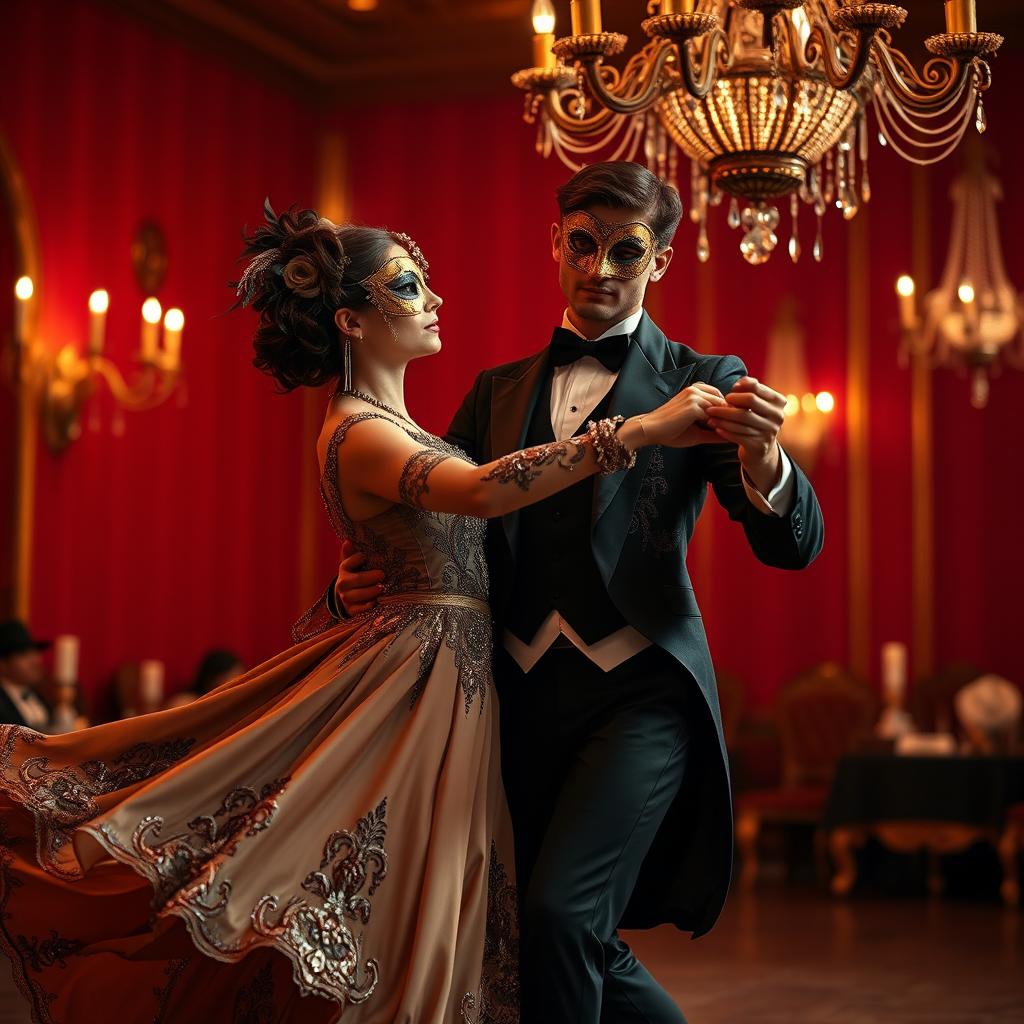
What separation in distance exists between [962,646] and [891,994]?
425 centimetres

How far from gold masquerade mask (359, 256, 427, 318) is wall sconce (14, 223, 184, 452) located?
4.58m

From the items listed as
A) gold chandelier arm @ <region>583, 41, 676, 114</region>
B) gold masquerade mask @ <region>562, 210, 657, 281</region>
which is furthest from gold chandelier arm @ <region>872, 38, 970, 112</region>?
gold masquerade mask @ <region>562, 210, 657, 281</region>

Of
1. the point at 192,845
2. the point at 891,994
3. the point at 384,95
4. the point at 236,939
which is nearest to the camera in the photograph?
the point at 236,939

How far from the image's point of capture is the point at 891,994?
509cm

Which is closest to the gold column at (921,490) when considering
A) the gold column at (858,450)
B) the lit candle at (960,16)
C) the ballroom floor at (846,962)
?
the gold column at (858,450)

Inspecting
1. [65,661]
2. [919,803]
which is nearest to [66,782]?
[65,661]

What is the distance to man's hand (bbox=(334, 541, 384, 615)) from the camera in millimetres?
3035

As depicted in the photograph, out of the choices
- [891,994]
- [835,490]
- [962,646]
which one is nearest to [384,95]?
[835,490]

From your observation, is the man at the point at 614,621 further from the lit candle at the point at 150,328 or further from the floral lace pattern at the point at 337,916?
the lit candle at the point at 150,328

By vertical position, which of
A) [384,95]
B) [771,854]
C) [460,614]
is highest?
[384,95]

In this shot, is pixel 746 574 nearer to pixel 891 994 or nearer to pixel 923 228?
pixel 923 228

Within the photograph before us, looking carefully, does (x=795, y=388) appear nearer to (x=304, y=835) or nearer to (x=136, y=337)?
(x=136, y=337)

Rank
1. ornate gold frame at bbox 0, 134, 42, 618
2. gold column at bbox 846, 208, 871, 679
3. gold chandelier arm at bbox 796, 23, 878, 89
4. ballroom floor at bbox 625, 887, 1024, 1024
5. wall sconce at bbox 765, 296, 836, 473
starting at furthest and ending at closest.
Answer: gold column at bbox 846, 208, 871, 679 < wall sconce at bbox 765, 296, 836, 473 < ornate gold frame at bbox 0, 134, 42, 618 < ballroom floor at bbox 625, 887, 1024, 1024 < gold chandelier arm at bbox 796, 23, 878, 89

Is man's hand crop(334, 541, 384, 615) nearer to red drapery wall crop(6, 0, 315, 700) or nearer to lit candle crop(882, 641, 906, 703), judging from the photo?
red drapery wall crop(6, 0, 315, 700)
